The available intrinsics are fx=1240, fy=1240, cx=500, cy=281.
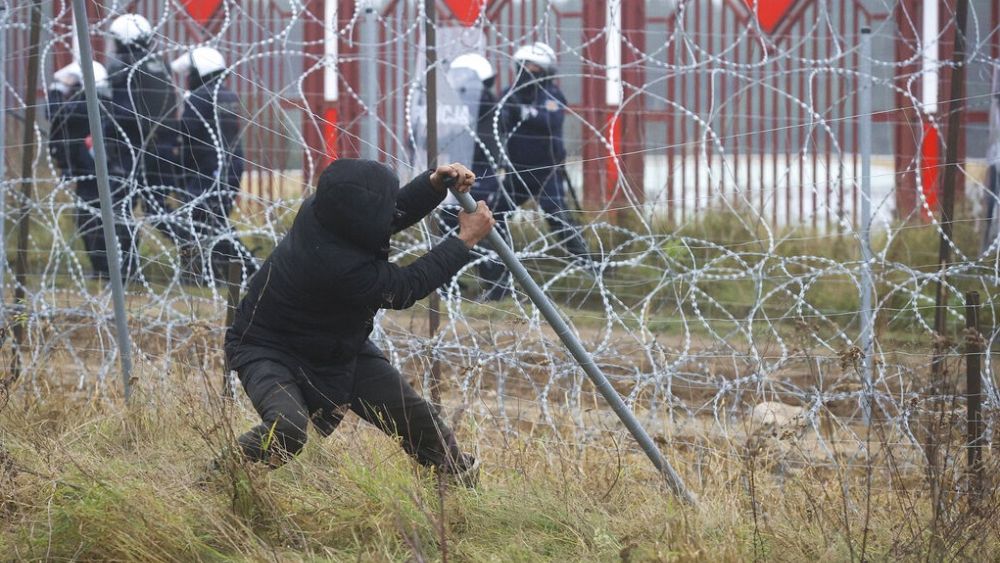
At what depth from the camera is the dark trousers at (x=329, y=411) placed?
385 centimetres

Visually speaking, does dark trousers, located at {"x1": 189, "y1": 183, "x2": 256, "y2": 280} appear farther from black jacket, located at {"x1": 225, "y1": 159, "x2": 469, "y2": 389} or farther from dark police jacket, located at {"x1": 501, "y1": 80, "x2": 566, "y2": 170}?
dark police jacket, located at {"x1": 501, "y1": 80, "x2": 566, "y2": 170}

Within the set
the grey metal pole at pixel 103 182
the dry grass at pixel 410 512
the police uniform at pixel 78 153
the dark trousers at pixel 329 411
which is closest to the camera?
the dry grass at pixel 410 512

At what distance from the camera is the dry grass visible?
3486mm

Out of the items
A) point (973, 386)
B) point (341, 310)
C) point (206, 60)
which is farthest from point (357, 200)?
point (206, 60)

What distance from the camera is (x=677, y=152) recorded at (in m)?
11.8

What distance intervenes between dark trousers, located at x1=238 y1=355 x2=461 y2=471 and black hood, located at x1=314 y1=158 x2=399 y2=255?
0.52 meters

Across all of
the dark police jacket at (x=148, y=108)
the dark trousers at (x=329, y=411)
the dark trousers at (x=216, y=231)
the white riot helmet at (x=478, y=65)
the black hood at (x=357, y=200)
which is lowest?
the dark trousers at (x=329, y=411)

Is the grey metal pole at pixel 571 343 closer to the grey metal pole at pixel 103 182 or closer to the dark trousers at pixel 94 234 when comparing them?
the grey metal pole at pixel 103 182

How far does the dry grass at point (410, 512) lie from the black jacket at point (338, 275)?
0.30 meters

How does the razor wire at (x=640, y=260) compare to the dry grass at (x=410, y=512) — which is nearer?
the dry grass at (x=410, y=512)

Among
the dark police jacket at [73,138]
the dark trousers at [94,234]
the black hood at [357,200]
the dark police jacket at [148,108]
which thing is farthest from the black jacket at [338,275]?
the dark police jacket at [73,138]

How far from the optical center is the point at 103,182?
506 cm

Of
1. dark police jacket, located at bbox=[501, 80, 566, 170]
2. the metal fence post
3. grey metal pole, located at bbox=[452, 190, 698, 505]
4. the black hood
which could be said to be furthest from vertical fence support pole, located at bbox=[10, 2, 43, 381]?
dark police jacket, located at bbox=[501, 80, 566, 170]

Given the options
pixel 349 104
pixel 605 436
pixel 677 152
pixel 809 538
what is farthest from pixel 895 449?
pixel 349 104
